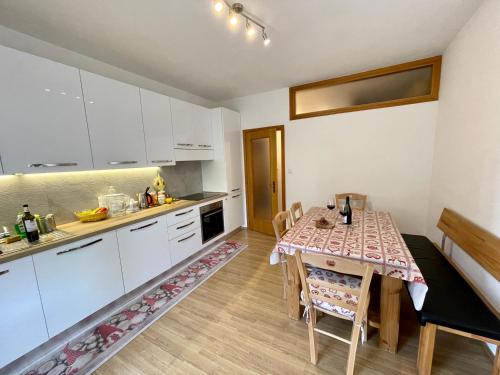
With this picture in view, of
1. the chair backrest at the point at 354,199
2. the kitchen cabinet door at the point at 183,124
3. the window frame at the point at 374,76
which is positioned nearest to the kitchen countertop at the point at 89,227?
the kitchen cabinet door at the point at 183,124

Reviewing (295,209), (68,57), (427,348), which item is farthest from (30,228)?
(427,348)

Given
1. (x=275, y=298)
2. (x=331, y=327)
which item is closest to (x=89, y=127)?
(x=275, y=298)

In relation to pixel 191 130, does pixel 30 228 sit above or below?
below

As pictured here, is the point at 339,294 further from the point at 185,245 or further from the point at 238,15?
the point at 238,15

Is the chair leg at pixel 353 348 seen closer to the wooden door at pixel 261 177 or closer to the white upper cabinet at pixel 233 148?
the wooden door at pixel 261 177

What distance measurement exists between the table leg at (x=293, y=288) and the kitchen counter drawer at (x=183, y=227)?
1521 millimetres

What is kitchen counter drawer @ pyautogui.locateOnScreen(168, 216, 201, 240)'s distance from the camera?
8.28 ft

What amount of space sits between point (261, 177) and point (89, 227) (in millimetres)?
2681

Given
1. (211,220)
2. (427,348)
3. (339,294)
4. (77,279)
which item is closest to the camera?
(427,348)

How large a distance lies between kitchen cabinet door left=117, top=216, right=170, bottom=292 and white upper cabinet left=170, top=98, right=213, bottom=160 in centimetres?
107

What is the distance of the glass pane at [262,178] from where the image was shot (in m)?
3.74

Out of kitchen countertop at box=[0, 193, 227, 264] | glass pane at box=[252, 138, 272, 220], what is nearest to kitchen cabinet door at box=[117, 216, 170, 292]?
kitchen countertop at box=[0, 193, 227, 264]

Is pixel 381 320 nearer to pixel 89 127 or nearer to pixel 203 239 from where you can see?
pixel 203 239

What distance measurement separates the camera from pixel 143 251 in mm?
2188
